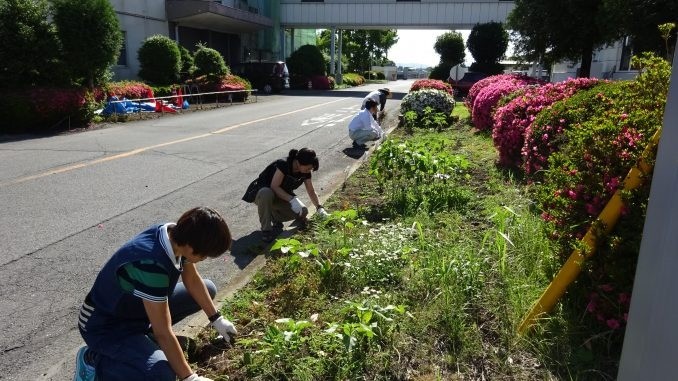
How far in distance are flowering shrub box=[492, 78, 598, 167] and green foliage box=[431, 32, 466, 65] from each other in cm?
3301

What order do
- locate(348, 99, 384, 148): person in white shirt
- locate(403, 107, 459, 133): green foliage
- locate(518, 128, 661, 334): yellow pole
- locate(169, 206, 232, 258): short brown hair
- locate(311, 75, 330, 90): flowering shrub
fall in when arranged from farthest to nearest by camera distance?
locate(311, 75, 330, 90): flowering shrub < locate(403, 107, 459, 133): green foliage < locate(348, 99, 384, 148): person in white shirt < locate(518, 128, 661, 334): yellow pole < locate(169, 206, 232, 258): short brown hair

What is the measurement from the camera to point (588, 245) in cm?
262

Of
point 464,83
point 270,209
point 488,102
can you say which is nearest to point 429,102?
point 488,102

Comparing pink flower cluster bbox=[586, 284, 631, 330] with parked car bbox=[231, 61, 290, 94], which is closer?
pink flower cluster bbox=[586, 284, 631, 330]

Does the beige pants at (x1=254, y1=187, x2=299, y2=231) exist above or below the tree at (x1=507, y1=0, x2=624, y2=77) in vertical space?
below

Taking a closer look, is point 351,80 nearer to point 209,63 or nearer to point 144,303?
point 209,63

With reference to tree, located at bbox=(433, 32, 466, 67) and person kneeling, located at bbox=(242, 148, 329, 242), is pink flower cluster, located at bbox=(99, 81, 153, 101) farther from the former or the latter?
tree, located at bbox=(433, 32, 466, 67)

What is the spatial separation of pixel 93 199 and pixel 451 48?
36.5 metres

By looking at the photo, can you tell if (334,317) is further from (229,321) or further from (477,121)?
(477,121)

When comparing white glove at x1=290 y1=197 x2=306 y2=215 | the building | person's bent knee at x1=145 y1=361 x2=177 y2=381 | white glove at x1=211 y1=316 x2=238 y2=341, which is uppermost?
the building

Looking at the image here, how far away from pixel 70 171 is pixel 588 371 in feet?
24.1

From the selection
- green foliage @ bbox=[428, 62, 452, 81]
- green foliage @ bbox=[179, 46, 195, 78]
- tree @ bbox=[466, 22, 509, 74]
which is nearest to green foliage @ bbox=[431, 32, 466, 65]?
green foliage @ bbox=[428, 62, 452, 81]

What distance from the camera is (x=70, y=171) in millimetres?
7590

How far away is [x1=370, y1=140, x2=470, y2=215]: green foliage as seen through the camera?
5162 millimetres
